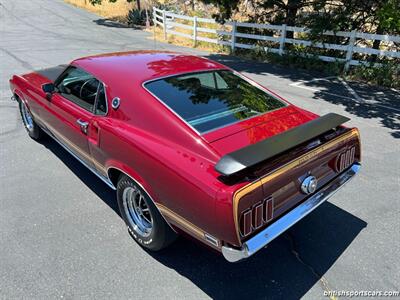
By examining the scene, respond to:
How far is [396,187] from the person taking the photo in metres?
4.22

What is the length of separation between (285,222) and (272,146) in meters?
0.58

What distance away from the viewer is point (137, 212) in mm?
3318

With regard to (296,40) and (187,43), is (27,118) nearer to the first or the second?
(296,40)

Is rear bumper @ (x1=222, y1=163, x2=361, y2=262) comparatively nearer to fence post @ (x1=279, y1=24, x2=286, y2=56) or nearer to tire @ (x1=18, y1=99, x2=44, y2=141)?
tire @ (x1=18, y1=99, x2=44, y2=141)

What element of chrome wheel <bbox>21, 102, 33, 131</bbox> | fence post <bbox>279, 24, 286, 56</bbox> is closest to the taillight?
chrome wheel <bbox>21, 102, 33, 131</bbox>

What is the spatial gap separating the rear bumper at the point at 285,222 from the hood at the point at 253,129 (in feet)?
2.06

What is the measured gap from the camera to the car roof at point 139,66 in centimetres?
338

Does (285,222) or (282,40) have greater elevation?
(282,40)

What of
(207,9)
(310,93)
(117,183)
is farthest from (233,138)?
(207,9)

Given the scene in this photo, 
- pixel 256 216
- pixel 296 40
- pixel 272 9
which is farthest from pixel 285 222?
pixel 272 9

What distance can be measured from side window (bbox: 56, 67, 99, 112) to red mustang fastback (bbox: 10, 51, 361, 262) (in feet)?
0.06

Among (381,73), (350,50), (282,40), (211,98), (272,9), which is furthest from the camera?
(272,9)

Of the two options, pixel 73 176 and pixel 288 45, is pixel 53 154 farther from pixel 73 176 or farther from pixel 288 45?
pixel 288 45

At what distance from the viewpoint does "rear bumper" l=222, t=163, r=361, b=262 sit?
7.57ft
